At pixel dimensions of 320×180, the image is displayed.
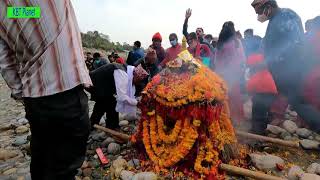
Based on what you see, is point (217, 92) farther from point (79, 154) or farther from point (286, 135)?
point (79, 154)

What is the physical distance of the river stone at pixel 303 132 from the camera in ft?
19.0

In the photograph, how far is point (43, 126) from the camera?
212 centimetres

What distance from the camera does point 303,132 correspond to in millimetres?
5824

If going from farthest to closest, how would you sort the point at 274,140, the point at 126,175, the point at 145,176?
the point at 274,140 → the point at 126,175 → the point at 145,176

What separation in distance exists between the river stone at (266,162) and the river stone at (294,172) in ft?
0.70

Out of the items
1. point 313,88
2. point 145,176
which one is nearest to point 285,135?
point 313,88

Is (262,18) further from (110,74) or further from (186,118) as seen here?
(110,74)

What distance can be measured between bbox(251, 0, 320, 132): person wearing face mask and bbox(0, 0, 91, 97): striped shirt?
4016mm

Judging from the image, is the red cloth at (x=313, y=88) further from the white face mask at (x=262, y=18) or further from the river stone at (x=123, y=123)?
the river stone at (x=123, y=123)

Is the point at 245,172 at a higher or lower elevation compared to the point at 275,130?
lower

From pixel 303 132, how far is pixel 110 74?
3556 millimetres

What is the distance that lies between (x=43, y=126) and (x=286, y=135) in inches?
185

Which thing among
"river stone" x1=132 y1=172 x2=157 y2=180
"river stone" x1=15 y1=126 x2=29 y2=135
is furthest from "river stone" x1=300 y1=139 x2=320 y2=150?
"river stone" x1=15 y1=126 x2=29 y2=135

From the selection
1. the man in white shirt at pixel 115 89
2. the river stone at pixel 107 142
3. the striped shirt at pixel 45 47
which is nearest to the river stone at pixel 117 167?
the river stone at pixel 107 142
